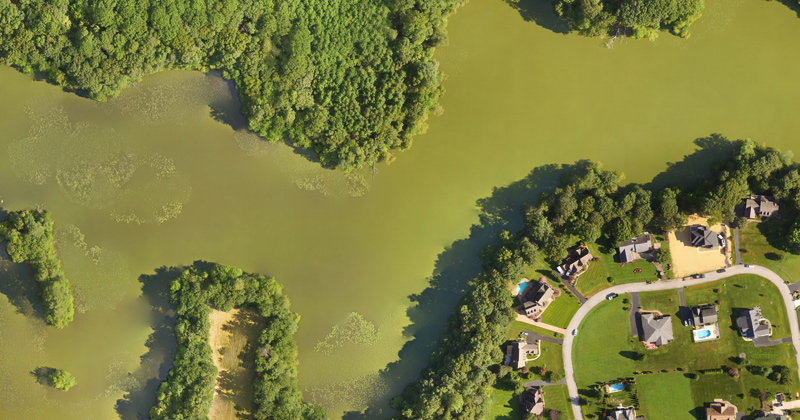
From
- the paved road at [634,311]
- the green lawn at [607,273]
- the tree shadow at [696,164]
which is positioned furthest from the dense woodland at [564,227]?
the paved road at [634,311]

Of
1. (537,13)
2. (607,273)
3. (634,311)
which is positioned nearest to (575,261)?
(607,273)

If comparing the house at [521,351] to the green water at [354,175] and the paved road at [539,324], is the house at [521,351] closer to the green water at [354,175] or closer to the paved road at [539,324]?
the paved road at [539,324]

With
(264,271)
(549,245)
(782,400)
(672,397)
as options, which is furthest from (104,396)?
(782,400)

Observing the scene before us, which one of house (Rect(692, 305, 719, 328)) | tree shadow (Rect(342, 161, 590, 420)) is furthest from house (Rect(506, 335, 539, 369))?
house (Rect(692, 305, 719, 328))

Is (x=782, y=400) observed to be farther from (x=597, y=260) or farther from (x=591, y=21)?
(x=591, y=21)

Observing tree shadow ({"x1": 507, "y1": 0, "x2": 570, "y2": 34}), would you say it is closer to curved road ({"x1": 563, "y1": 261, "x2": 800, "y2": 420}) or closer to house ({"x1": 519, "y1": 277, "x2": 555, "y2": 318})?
house ({"x1": 519, "y1": 277, "x2": 555, "y2": 318})

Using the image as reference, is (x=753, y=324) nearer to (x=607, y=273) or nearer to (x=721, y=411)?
(x=721, y=411)
